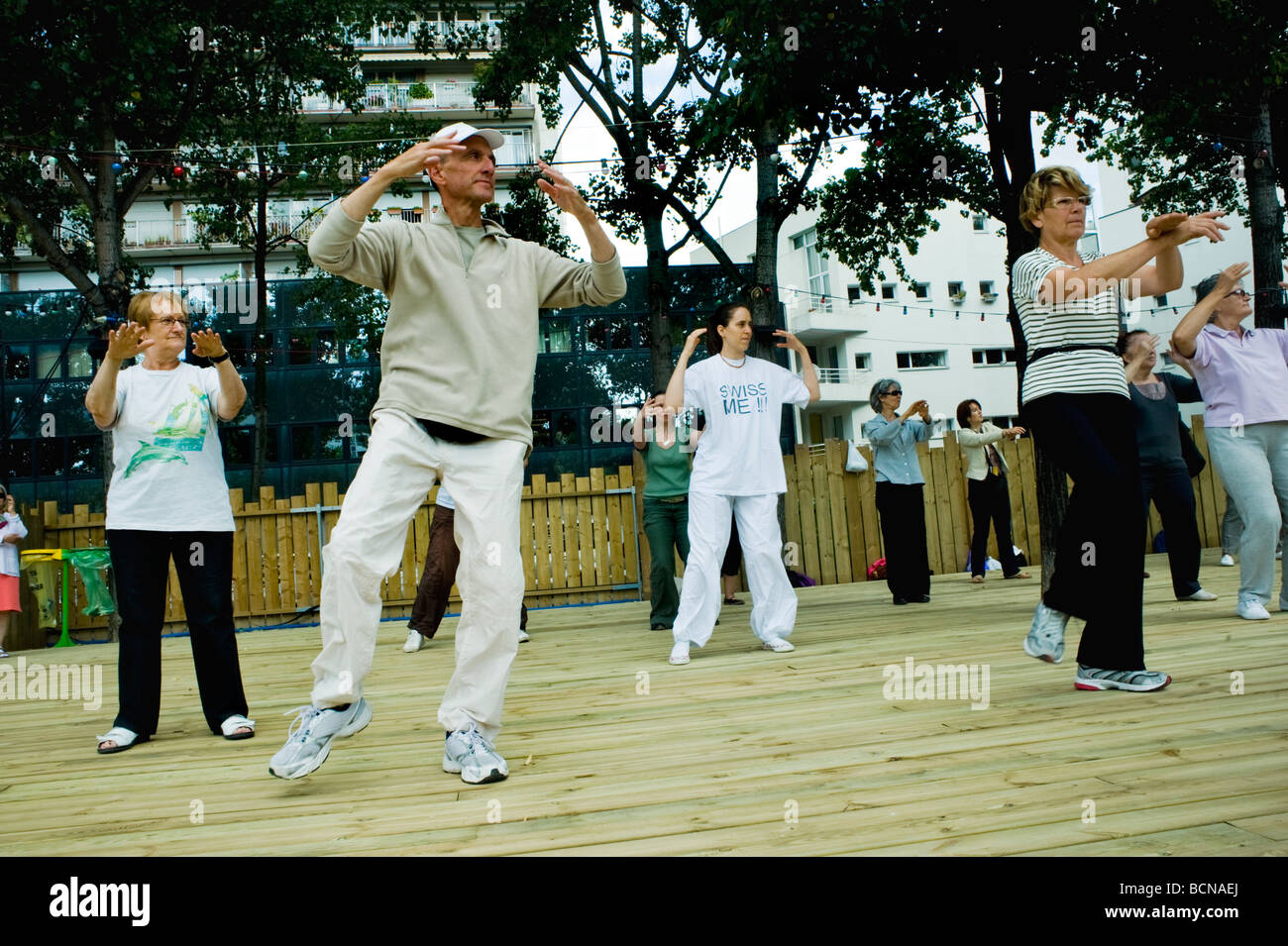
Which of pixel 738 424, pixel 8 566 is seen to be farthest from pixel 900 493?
pixel 8 566

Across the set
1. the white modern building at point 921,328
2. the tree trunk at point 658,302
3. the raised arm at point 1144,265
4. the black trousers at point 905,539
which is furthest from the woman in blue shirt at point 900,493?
the white modern building at point 921,328

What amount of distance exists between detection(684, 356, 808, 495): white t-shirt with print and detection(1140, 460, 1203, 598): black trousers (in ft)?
A: 9.54

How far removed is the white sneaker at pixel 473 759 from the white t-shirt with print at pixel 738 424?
2.88 m

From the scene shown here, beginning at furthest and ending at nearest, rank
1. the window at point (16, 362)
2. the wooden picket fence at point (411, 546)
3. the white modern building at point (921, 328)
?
the white modern building at point (921, 328)
the window at point (16, 362)
the wooden picket fence at point (411, 546)

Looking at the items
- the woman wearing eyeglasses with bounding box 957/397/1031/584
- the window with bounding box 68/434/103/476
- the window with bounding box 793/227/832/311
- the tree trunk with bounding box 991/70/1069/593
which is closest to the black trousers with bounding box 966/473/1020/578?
the woman wearing eyeglasses with bounding box 957/397/1031/584

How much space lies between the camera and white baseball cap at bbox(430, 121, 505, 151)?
298 centimetres

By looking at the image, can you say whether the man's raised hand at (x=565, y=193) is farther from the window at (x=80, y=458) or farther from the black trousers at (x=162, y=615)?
the window at (x=80, y=458)

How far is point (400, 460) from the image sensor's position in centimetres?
302

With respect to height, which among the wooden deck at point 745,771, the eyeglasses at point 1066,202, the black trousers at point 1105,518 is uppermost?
→ the eyeglasses at point 1066,202

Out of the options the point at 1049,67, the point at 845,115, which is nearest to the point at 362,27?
the point at 845,115

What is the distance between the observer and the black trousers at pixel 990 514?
33.8 feet

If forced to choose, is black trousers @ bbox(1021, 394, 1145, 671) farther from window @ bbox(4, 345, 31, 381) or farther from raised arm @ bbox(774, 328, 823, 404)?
window @ bbox(4, 345, 31, 381)

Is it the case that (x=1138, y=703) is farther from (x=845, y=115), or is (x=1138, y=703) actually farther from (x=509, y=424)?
(x=845, y=115)
